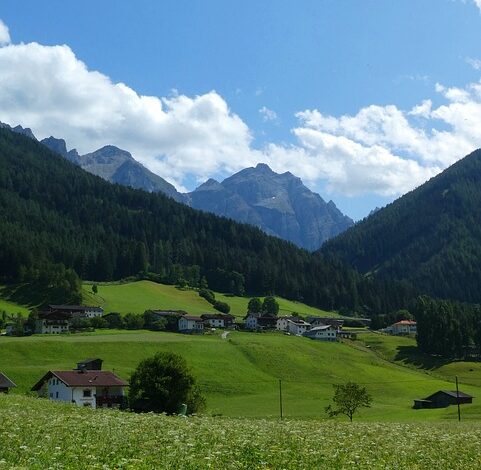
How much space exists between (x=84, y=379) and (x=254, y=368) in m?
46.9

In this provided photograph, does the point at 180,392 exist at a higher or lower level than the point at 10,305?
lower

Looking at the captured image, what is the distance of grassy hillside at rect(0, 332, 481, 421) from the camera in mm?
95131

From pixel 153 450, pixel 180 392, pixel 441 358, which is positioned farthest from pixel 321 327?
pixel 153 450

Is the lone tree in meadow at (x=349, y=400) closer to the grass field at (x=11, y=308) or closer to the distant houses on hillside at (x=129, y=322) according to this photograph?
the distant houses on hillside at (x=129, y=322)

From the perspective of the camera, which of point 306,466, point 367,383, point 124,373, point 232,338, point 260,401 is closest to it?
point 306,466

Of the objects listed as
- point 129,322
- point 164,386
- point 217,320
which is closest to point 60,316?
point 129,322

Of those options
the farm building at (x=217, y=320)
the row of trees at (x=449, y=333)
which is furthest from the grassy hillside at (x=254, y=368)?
the farm building at (x=217, y=320)

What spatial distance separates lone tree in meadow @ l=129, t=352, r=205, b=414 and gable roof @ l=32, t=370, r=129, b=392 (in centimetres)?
1042

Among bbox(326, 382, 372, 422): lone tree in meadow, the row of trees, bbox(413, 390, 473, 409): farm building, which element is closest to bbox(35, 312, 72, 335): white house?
bbox(413, 390, 473, 409): farm building

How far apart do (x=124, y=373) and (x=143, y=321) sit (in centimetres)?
6158

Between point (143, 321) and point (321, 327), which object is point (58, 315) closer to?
point (143, 321)

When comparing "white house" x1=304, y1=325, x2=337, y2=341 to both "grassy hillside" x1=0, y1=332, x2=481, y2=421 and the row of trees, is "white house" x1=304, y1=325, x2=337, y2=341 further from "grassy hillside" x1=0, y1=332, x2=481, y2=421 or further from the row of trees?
"grassy hillside" x1=0, y1=332, x2=481, y2=421

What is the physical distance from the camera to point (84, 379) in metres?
88.2

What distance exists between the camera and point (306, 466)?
14789 mm
